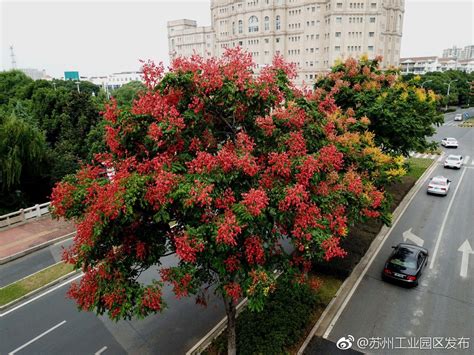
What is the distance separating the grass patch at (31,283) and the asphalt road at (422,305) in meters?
12.5

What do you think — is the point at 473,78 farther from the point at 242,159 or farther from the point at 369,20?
the point at 242,159

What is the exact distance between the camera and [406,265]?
15273 millimetres

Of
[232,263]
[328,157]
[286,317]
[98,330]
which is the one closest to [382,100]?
[328,157]

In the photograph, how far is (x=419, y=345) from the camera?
1192 centimetres

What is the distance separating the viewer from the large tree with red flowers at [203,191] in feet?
24.5

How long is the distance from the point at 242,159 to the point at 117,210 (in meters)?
2.82

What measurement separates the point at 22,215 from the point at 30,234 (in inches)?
93.3

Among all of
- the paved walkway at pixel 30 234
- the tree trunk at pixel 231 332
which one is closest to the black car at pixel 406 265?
the tree trunk at pixel 231 332

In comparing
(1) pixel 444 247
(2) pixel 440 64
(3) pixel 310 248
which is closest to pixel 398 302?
(1) pixel 444 247

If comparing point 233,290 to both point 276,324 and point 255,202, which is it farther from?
point 276,324

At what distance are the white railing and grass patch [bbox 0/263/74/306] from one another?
7.26 meters

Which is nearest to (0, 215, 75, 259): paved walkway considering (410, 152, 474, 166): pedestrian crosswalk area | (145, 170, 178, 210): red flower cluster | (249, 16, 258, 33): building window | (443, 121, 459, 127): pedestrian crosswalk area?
(145, 170, 178, 210): red flower cluster

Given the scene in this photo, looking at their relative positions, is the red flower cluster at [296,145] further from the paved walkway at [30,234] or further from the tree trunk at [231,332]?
the paved walkway at [30,234]

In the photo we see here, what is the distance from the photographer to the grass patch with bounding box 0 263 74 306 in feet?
49.8
